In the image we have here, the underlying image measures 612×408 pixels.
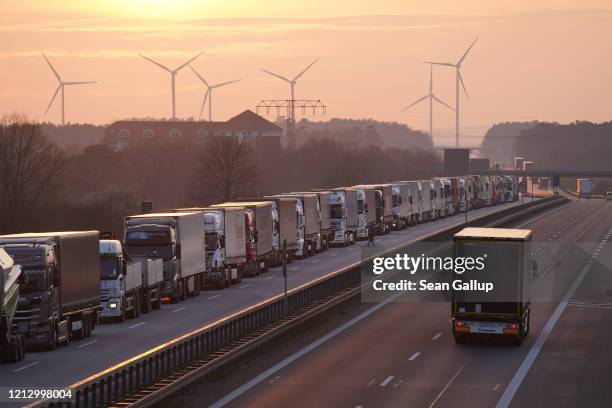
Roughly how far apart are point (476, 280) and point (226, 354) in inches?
310

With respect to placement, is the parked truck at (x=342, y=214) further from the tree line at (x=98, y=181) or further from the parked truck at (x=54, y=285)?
the parked truck at (x=54, y=285)

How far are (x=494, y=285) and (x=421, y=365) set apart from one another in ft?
13.8

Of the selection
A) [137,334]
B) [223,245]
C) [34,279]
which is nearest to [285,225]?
[223,245]

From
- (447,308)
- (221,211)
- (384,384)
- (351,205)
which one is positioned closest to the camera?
(384,384)

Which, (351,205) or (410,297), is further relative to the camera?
(351,205)

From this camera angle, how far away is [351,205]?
9675 centimetres

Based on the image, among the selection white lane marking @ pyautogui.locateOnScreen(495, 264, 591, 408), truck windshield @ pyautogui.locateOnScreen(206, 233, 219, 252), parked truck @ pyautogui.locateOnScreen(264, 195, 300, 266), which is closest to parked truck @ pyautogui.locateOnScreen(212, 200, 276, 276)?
parked truck @ pyautogui.locateOnScreen(264, 195, 300, 266)

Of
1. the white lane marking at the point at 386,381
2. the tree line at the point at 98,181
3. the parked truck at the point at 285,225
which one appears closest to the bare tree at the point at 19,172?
the tree line at the point at 98,181

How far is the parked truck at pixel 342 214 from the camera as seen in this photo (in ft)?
310

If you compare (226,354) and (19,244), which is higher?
(19,244)

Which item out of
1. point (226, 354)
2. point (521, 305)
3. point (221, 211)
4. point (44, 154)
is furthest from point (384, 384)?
point (44, 154)

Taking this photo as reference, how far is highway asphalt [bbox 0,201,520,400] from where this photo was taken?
35188mm

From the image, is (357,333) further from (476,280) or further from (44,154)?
(44,154)

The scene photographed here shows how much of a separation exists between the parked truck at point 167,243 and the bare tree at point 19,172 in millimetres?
29830
